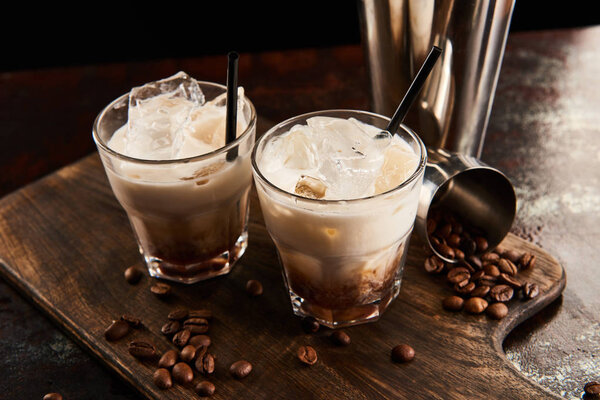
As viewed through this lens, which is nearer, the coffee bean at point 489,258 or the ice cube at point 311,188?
the ice cube at point 311,188

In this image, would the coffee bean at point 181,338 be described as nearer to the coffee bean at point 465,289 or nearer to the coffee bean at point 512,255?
the coffee bean at point 465,289

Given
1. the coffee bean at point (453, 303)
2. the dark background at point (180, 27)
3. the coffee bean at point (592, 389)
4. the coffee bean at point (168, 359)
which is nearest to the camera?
the coffee bean at point (592, 389)

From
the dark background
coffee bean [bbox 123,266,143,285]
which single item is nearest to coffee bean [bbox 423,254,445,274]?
coffee bean [bbox 123,266,143,285]

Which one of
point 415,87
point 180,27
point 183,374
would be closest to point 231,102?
point 415,87

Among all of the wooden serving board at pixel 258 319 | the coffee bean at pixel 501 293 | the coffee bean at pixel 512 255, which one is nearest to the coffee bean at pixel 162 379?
the wooden serving board at pixel 258 319

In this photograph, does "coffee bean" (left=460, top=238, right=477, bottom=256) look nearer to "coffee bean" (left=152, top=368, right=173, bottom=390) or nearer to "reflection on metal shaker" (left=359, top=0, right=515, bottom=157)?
"reflection on metal shaker" (left=359, top=0, right=515, bottom=157)
